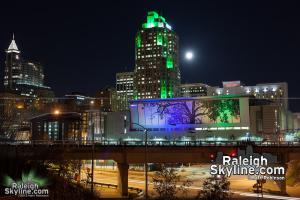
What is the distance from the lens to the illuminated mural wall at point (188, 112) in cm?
16288

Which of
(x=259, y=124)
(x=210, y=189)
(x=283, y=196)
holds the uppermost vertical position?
(x=259, y=124)

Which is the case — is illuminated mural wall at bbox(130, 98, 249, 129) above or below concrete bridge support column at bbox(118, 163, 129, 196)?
above

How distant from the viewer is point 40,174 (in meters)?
58.5

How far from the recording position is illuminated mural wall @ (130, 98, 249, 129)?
163 metres

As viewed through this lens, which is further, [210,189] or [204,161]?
[204,161]

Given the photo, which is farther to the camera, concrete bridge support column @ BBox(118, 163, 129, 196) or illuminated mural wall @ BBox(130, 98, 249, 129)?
illuminated mural wall @ BBox(130, 98, 249, 129)

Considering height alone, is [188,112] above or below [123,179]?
above

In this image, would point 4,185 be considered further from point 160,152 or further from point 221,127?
point 221,127

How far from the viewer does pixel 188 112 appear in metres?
169

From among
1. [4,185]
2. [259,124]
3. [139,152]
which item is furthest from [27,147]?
[259,124]

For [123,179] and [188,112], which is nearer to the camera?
[123,179]

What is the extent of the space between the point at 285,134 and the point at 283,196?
9874 centimetres

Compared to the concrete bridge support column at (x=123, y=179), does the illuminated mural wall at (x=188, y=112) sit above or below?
above

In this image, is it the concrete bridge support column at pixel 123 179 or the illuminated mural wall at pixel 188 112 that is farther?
the illuminated mural wall at pixel 188 112
